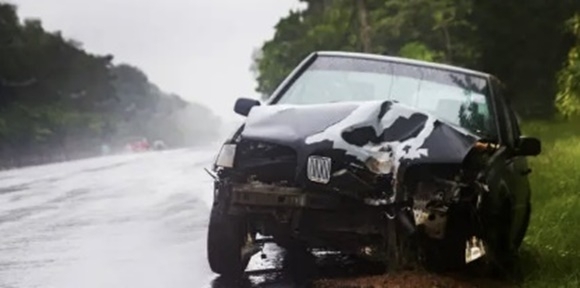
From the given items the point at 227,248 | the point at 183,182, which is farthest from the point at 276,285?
the point at 183,182

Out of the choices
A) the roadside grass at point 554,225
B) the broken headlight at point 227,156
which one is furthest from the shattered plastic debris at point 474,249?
the broken headlight at point 227,156

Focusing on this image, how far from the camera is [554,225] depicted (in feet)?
30.7

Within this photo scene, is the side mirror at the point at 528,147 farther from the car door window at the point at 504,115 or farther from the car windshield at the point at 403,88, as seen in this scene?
the car windshield at the point at 403,88

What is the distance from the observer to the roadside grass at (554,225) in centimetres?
705

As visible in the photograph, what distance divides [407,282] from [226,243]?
1.42 metres

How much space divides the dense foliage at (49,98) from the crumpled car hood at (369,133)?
4853 cm

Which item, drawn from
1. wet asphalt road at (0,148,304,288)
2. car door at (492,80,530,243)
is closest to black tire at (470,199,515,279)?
car door at (492,80,530,243)

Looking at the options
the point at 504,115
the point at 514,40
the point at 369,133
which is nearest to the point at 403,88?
the point at 504,115

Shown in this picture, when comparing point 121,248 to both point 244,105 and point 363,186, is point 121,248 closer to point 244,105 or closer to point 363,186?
point 244,105

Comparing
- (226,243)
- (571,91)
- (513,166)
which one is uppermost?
(513,166)

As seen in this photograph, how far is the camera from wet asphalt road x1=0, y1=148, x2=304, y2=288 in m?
7.20

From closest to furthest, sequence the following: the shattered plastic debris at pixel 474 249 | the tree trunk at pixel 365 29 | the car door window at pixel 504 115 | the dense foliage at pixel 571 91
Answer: the shattered plastic debris at pixel 474 249
the car door window at pixel 504 115
the dense foliage at pixel 571 91
the tree trunk at pixel 365 29

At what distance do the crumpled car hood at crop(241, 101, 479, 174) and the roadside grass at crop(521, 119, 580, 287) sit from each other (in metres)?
1.28

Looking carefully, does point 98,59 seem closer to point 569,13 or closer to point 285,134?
point 569,13
